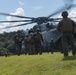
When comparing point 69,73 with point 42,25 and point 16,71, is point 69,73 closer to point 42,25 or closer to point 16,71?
point 16,71

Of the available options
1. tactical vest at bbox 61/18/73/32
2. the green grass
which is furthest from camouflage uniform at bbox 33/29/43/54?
tactical vest at bbox 61/18/73/32

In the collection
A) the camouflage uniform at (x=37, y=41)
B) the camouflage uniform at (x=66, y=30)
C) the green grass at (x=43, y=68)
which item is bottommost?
the green grass at (x=43, y=68)

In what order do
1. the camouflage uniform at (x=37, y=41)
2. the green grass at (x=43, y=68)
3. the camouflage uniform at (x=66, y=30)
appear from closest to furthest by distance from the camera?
the green grass at (x=43, y=68) → the camouflage uniform at (x=66, y=30) → the camouflage uniform at (x=37, y=41)

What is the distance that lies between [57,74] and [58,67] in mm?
618

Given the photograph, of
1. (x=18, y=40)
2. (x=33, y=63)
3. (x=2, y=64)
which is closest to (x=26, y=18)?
(x=18, y=40)

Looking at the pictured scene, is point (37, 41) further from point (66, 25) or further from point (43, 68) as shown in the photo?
point (43, 68)

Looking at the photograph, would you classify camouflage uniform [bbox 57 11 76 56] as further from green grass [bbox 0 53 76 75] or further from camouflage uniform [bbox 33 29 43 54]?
camouflage uniform [bbox 33 29 43 54]

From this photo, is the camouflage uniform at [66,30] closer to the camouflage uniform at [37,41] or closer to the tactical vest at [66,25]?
the tactical vest at [66,25]

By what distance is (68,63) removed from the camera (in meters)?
10.9

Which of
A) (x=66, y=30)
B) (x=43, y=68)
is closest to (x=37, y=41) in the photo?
(x=66, y=30)

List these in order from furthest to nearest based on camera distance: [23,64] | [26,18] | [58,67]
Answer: [26,18]
[23,64]
[58,67]

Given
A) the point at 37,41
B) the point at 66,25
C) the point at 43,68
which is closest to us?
the point at 43,68

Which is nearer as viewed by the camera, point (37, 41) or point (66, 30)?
point (66, 30)

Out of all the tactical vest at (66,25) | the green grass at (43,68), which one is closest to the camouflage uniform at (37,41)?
A: the green grass at (43,68)
